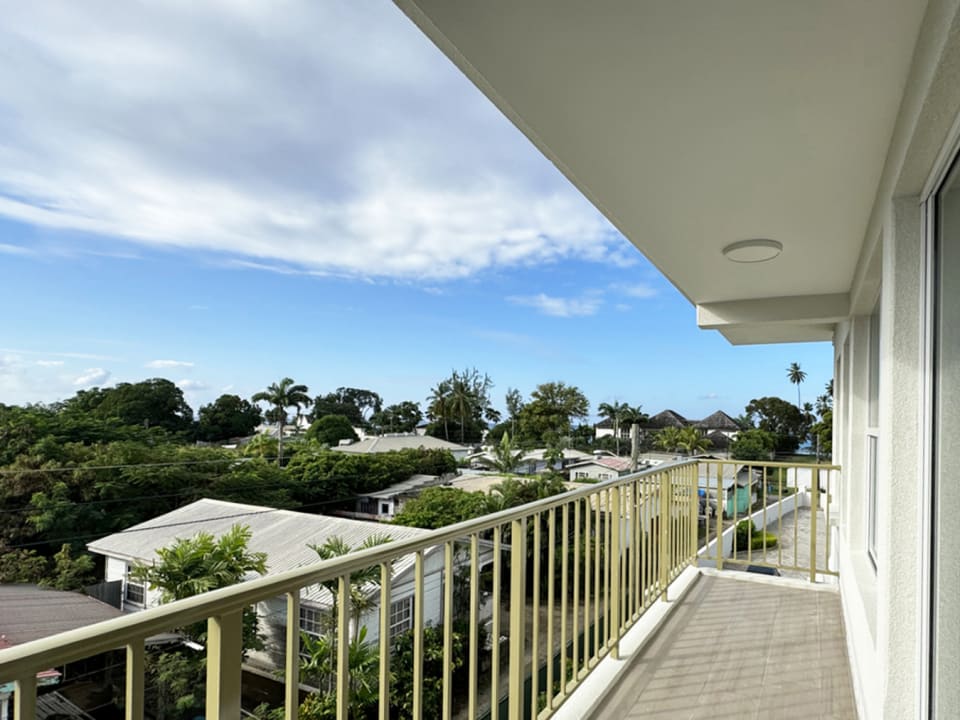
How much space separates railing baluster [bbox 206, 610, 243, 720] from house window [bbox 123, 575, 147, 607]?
20.9 metres

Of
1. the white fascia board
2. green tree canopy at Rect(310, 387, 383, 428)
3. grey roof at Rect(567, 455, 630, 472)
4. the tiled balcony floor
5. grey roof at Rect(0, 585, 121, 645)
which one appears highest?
the white fascia board

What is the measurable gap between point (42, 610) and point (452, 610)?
748 inches

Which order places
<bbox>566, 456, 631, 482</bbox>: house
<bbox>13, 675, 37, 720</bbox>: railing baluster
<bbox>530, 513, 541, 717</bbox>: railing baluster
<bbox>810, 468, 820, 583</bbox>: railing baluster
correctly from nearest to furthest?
<bbox>13, 675, 37, 720</bbox>: railing baluster < <bbox>530, 513, 541, 717</bbox>: railing baluster < <bbox>810, 468, 820, 583</bbox>: railing baluster < <bbox>566, 456, 631, 482</bbox>: house

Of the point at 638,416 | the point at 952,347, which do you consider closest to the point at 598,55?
the point at 952,347

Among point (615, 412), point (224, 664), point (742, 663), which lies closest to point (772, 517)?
point (742, 663)

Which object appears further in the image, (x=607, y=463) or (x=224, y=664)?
(x=607, y=463)

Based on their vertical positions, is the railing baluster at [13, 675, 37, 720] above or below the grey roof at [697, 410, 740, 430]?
above

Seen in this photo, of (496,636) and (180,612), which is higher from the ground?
(180,612)

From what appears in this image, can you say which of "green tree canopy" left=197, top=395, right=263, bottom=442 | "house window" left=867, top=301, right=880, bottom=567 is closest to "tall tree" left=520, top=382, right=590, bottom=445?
"green tree canopy" left=197, top=395, right=263, bottom=442

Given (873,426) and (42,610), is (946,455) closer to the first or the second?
(873,426)

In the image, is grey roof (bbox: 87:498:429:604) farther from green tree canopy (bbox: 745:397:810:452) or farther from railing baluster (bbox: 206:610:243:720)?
green tree canopy (bbox: 745:397:810:452)

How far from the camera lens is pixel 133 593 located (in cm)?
1831

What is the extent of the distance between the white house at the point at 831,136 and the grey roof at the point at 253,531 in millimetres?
17912

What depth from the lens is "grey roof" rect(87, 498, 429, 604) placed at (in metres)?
19.4
